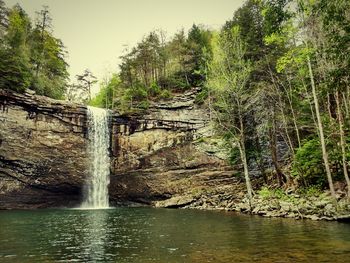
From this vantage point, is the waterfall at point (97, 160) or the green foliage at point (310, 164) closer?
the green foliage at point (310, 164)

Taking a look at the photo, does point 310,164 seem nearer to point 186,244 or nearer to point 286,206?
point 286,206

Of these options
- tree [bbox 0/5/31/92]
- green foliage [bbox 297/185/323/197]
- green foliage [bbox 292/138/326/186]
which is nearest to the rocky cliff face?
tree [bbox 0/5/31/92]

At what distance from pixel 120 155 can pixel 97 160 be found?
272cm

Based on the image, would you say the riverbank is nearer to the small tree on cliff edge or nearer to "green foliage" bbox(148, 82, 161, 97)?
the small tree on cliff edge

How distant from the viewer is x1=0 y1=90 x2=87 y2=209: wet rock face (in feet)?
104

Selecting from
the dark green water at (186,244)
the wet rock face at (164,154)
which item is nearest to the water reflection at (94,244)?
the dark green water at (186,244)

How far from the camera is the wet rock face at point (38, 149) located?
1245 inches

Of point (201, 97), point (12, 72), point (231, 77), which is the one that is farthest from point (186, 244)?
point (12, 72)

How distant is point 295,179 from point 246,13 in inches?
816

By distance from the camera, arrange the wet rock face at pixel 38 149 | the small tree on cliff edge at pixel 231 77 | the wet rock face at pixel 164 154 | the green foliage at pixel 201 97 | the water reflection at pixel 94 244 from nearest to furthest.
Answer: the water reflection at pixel 94 244 < the small tree on cliff edge at pixel 231 77 < the wet rock face at pixel 38 149 < the wet rock face at pixel 164 154 < the green foliage at pixel 201 97

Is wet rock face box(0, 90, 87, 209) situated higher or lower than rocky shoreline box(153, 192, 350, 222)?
higher

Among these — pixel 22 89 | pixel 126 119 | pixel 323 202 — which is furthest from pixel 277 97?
pixel 22 89

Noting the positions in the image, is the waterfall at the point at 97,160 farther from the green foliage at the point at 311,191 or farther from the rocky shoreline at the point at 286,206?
the green foliage at the point at 311,191

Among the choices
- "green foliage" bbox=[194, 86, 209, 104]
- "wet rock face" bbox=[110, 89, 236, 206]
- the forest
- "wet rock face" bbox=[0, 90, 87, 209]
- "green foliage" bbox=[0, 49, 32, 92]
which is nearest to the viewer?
the forest
